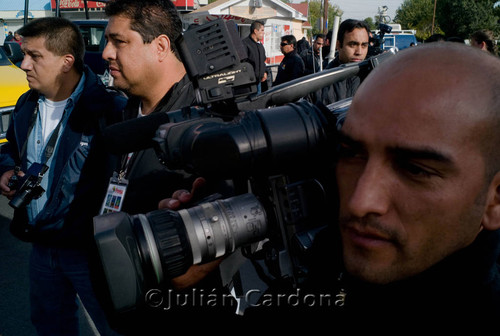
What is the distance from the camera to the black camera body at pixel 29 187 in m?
2.19

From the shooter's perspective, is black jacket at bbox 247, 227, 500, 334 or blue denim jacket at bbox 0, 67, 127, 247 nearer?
black jacket at bbox 247, 227, 500, 334

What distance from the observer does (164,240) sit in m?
1.05

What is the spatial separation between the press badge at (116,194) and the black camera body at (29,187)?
54 cm

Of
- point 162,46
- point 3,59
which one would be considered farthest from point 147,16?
point 3,59

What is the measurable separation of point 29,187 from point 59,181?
0.16m

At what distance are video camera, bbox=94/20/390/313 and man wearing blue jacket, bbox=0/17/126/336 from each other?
1.11 m

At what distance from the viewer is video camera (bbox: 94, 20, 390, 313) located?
100 centimetres

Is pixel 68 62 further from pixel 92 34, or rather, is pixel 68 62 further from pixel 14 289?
pixel 92 34

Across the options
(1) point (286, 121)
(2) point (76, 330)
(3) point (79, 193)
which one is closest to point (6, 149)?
(3) point (79, 193)

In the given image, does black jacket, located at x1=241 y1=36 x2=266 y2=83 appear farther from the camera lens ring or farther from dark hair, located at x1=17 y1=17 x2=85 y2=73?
the camera lens ring

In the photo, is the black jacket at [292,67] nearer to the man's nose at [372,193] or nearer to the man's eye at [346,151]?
the man's eye at [346,151]

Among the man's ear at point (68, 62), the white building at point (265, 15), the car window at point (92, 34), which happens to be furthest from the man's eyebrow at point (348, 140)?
the white building at point (265, 15)

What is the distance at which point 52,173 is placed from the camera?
7.44 ft

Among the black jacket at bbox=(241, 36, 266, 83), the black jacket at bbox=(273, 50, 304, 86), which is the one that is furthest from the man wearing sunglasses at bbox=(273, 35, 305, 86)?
the black jacket at bbox=(241, 36, 266, 83)
